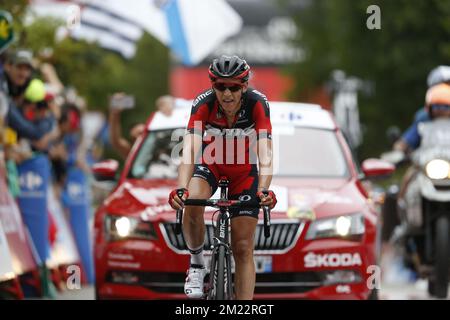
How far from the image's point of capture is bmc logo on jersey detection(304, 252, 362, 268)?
920cm

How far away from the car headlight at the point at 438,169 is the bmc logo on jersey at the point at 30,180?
12.2 ft

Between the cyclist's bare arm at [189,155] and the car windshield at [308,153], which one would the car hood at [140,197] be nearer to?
the car windshield at [308,153]

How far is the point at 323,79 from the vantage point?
60.3 m

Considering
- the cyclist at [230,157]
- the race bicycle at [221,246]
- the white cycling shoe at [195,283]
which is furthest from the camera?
the white cycling shoe at [195,283]

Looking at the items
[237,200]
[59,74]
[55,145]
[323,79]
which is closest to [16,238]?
[55,145]

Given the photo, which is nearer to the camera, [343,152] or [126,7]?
[343,152]

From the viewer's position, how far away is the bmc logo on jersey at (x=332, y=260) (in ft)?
30.2

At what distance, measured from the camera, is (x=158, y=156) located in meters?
10.7

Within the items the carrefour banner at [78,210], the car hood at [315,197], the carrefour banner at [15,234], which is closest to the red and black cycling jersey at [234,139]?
the car hood at [315,197]

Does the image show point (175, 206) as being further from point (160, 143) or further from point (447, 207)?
point (447, 207)

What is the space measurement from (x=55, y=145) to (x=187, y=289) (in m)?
6.17

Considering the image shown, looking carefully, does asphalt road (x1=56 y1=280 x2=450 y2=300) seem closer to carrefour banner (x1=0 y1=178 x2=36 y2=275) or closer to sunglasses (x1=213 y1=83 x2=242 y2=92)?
carrefour banner (x1=0 y1=178 x2=36 y2=275)

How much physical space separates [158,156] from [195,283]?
113 inches

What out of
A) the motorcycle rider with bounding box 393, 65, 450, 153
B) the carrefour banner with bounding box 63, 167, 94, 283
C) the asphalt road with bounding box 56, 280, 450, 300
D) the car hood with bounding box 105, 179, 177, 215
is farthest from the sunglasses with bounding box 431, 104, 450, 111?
the carrefour banner with bounding box 63, 167, 94, 283
